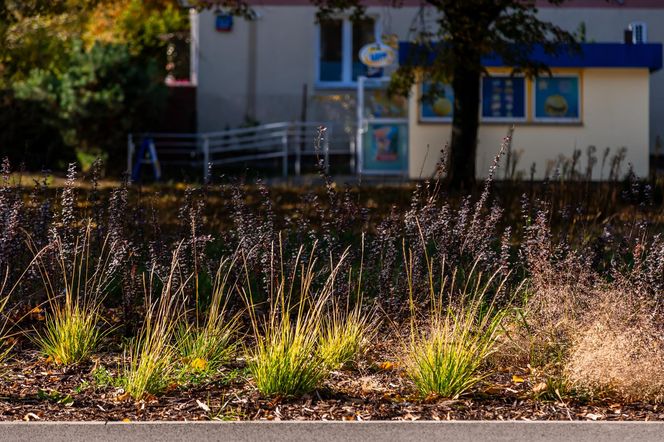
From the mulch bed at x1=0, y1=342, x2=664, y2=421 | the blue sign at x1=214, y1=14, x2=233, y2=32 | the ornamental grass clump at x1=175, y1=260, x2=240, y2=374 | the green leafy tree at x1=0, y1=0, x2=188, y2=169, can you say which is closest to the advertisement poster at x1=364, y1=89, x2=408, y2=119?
the green leafy tree at x1=0, y1=0, x2=188, y2=169

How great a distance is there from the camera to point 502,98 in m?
20.6

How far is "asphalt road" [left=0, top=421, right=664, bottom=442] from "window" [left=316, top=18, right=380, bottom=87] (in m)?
20.9

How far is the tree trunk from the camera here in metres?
17.6

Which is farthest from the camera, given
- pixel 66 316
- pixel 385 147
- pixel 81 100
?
pixel 81 100

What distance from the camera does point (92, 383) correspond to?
273 inches

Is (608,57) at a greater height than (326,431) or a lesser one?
greater

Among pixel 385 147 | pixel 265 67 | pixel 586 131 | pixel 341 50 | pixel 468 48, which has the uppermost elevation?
pixel 341 50

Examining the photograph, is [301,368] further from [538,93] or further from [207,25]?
[207,25]

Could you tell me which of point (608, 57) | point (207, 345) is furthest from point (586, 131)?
point (207, 345)

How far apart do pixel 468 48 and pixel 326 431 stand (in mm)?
11086

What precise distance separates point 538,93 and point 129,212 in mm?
11966

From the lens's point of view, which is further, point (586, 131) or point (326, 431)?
point (586, 131)

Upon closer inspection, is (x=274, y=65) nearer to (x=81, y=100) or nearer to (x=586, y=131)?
(x=81, y=100)

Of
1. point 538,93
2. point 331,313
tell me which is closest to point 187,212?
point 331,313
